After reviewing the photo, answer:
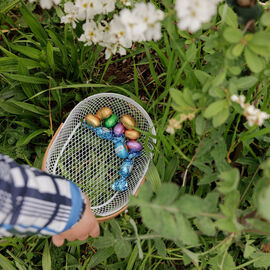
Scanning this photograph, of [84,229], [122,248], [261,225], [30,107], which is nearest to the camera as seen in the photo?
[261,225]

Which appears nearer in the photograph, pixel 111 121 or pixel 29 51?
pixel 29 51

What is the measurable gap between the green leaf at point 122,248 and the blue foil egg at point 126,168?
16.7 inches

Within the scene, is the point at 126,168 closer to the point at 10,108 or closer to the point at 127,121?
the point at 127,121

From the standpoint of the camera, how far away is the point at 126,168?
5.06 ft

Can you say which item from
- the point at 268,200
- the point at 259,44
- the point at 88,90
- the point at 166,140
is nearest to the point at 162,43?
the point at 88,90

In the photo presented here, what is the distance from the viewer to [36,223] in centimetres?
106

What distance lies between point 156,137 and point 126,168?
29cm

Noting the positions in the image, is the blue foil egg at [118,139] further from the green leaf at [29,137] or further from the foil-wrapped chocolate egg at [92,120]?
the green leaf at [29,137]

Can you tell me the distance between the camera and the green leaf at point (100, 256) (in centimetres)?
137

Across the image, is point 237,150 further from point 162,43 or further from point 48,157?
point 48,157

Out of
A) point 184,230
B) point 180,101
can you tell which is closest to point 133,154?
point 180,101

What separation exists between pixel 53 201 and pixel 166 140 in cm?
49

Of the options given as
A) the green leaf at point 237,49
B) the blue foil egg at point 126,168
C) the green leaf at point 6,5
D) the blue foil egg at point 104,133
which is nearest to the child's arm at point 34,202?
the blue foil egg at point 126,168

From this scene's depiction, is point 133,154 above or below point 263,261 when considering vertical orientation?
above
